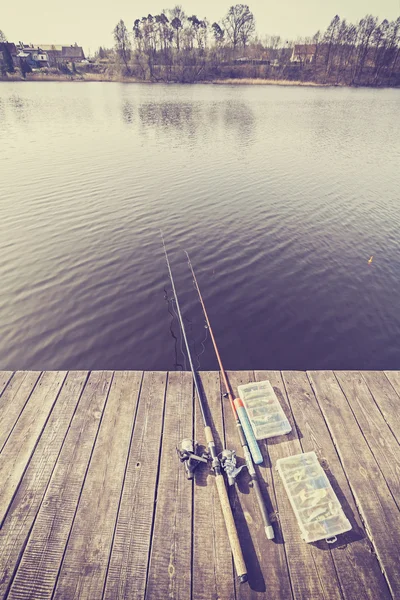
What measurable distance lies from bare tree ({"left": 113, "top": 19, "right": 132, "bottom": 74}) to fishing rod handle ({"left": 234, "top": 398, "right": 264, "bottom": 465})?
115403 mm

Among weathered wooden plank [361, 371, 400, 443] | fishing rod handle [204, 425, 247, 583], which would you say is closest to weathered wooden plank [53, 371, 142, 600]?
fishing rod handle [204, 425, 247, 583]

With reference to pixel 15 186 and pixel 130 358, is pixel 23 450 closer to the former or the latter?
pixel 130 358

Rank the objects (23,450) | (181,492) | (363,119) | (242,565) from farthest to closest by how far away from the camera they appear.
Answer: (363,119) < (23,450) < (181,492) < (242,565)

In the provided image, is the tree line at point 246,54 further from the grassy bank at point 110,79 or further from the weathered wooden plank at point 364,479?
the weathered wooden plank at point 364,479

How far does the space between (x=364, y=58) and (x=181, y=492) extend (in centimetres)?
11876

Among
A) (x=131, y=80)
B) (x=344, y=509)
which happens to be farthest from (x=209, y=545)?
(x=131, y=80)

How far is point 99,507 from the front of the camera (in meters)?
3.87

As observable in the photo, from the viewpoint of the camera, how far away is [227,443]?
4.59 m

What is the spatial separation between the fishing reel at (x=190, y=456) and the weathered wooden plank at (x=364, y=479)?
2127mm

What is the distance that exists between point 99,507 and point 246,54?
13269 centimetres

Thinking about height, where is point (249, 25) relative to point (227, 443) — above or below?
above

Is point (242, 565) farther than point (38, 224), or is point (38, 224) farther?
point (38, 224)

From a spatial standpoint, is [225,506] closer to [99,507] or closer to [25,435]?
[99,507]

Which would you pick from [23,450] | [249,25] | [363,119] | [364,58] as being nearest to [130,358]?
[23,450]
